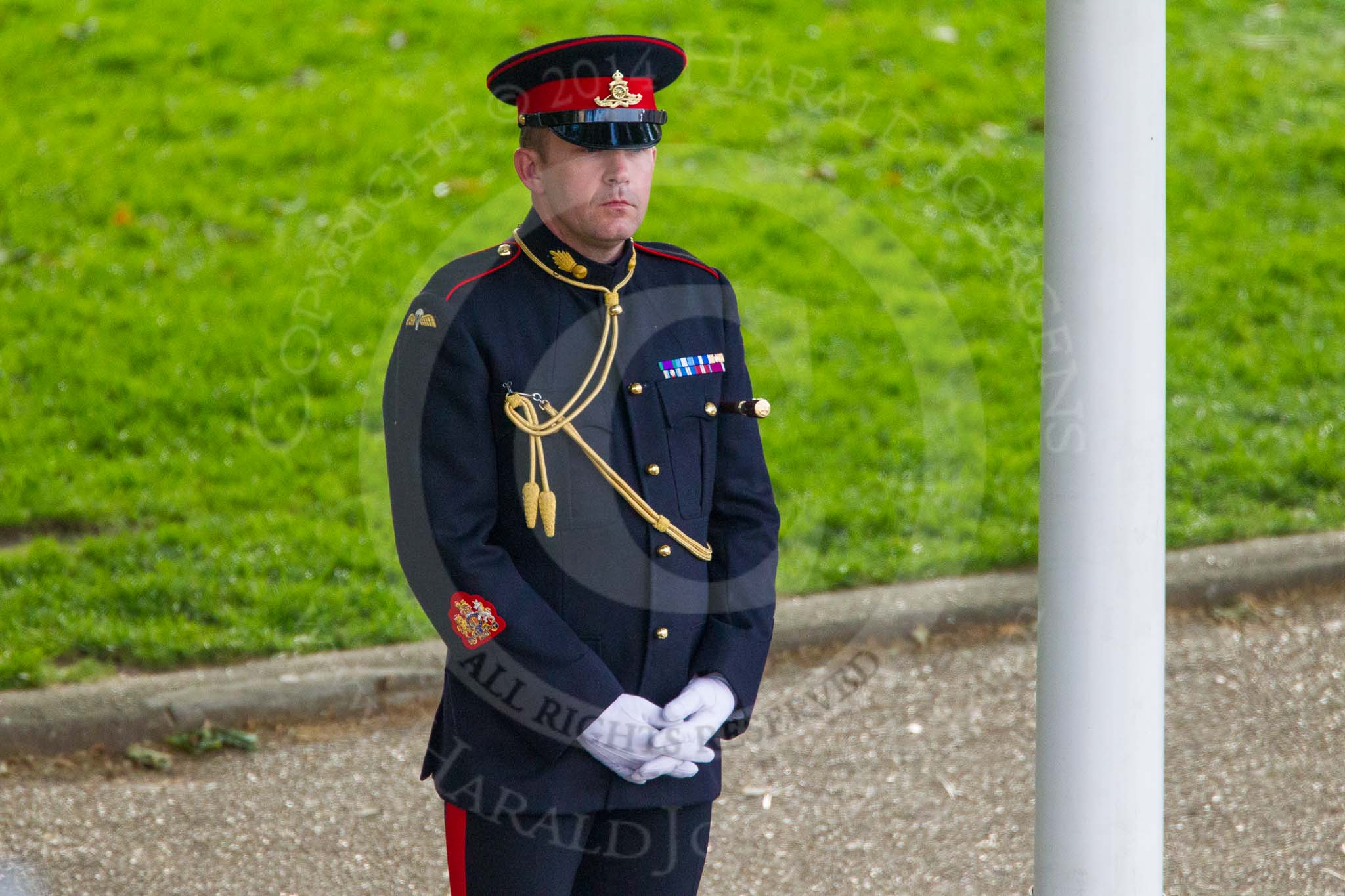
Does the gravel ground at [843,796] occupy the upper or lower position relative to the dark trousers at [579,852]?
lower

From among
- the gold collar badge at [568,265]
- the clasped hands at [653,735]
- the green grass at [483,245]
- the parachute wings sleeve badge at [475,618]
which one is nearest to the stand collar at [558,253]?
the gold collar badge at [568,265]

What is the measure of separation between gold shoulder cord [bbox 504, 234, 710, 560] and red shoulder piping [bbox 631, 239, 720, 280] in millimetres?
58

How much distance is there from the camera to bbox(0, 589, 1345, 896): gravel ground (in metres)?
3.22

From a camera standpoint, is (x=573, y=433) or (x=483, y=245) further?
(x=483, y=245)

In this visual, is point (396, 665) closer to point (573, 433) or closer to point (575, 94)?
point (573, 433)

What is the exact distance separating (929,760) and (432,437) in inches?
86.5

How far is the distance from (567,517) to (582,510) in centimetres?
2

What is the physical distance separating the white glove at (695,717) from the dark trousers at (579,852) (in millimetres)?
158

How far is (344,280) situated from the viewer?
5555 mm

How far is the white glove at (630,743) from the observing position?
76.9 inches

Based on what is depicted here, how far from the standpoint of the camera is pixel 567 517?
201cm

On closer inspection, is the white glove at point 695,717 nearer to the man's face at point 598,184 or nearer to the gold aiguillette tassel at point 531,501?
the gold aiguillette tassel at point 531,501

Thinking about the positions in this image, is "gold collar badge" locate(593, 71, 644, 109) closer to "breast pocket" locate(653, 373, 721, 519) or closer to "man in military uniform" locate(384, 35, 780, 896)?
"man in military uniform" locate(384, 35, 780, 896)

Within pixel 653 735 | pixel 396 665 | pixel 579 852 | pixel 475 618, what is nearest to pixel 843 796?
pixel 396 665
